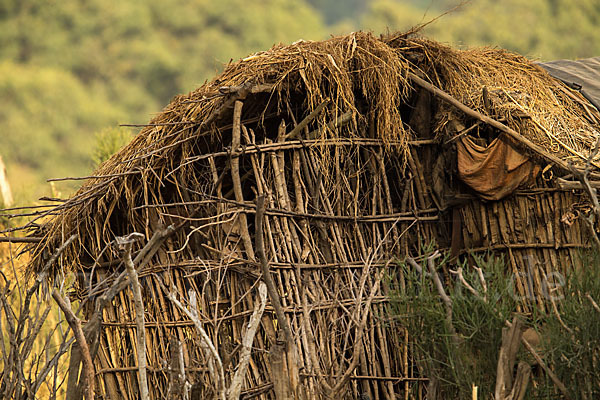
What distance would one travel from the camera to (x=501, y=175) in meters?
5.51

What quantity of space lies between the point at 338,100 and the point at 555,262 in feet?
6.56

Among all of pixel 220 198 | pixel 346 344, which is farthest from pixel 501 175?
pixel 220 198

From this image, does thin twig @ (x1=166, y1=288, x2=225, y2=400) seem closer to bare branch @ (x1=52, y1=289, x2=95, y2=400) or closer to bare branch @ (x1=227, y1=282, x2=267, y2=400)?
bare branch @ (x1=227, y1=282, x2=267, y2=400)

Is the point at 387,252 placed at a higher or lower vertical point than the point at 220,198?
lower

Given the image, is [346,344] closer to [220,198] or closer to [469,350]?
[469,350]

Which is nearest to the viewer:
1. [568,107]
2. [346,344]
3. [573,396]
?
[573,396]

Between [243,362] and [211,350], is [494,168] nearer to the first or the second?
[243,362]

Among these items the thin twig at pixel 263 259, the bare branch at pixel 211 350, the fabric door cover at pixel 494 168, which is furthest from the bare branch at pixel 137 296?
the fabric door cover at pixel 494 168

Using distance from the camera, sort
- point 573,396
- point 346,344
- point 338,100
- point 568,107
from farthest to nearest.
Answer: point 568,107 → point 338,100 → point 346,344 → point 573,396

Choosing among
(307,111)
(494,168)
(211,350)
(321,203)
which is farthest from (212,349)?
(494,168)

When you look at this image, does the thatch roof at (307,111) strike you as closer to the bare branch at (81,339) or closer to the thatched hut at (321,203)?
the thatched hut at (321,203)

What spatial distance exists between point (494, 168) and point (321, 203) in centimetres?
131

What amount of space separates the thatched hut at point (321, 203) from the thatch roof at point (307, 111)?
16 mm

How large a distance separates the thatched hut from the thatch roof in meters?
0.02
